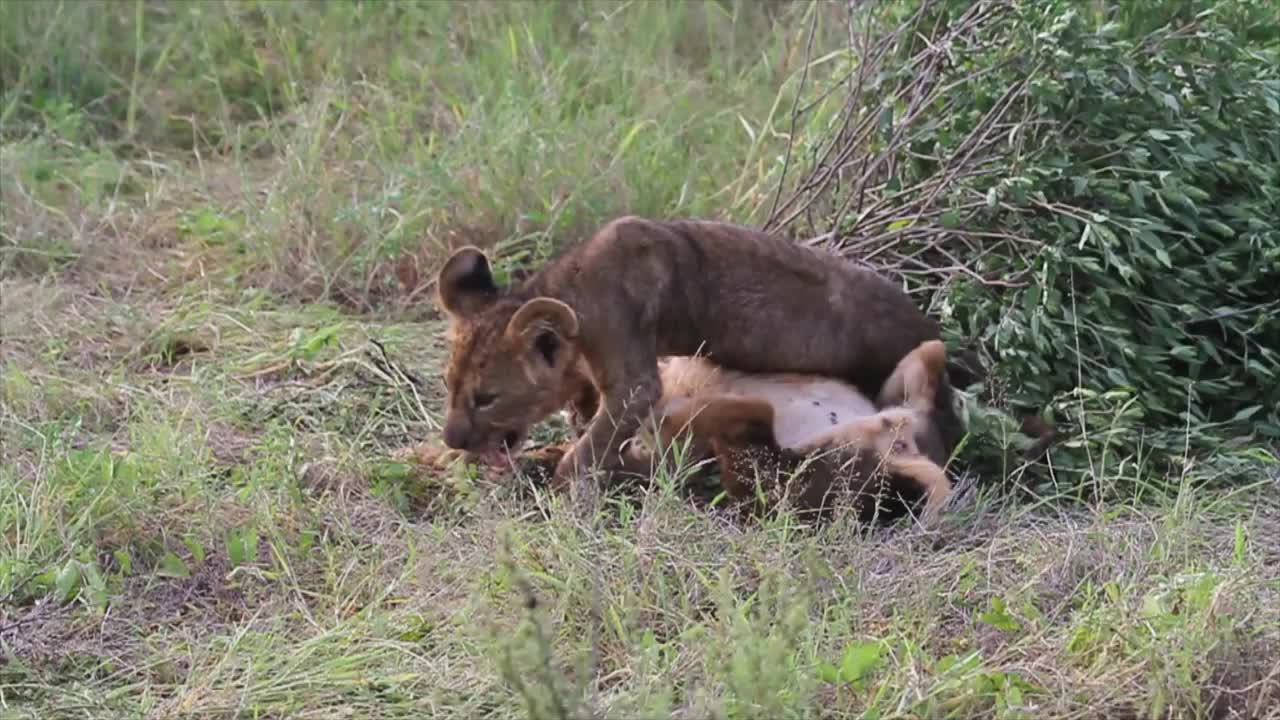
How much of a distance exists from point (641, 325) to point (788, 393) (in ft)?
1.81

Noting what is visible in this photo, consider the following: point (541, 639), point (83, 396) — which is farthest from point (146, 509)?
point (541, 639)

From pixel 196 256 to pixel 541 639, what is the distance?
16.6ft

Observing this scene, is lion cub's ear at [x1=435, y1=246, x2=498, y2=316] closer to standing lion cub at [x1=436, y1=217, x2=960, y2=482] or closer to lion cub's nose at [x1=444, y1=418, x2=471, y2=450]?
standing lion cub at [x1=436, y1=217, x2=960, y2=482]

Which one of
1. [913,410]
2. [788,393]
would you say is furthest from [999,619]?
[788,393]

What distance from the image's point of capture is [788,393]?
20.5ft

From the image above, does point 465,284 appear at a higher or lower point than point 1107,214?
lower

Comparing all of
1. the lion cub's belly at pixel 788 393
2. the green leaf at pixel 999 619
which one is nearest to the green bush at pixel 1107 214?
the lion cub's belly at pixel 788 393

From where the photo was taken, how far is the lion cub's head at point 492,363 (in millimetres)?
6043

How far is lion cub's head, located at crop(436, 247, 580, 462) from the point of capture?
6.04 meters

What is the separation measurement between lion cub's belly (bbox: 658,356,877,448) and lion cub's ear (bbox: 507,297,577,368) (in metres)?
0.41

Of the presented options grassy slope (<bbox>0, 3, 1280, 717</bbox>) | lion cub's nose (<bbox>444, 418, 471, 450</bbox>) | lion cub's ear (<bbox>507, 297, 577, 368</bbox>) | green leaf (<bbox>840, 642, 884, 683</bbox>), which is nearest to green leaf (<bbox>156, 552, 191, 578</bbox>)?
grassy slope (<bbox>0, 3, 1280, 717</bbox>)

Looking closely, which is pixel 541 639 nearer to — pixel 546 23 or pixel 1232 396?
pixel 1232 396

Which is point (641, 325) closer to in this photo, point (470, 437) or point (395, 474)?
point (470, 437)

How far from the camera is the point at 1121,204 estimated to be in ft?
21.0
